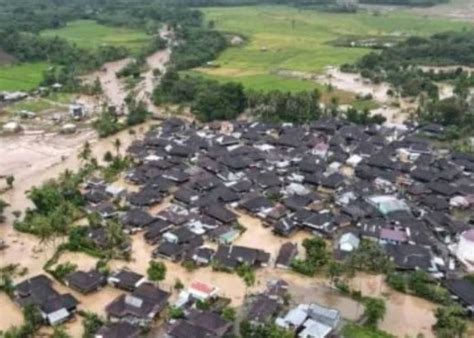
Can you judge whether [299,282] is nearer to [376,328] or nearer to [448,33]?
[376,328]

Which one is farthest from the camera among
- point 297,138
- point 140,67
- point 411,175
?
point 140,67

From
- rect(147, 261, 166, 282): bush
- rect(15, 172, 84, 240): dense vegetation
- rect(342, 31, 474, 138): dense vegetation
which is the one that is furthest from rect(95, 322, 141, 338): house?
rect(342, 31, 474, 138): dense vegetation

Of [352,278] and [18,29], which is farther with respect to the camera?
[18,29]

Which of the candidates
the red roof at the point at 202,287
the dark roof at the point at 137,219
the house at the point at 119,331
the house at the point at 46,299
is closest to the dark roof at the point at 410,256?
the red roof at the point at 202,287

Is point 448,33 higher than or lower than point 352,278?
higher

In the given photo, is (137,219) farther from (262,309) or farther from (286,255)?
(262,309)

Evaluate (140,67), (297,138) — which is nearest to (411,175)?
(297,138)

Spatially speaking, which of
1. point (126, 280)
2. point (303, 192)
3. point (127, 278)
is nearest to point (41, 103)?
point (303, 192)

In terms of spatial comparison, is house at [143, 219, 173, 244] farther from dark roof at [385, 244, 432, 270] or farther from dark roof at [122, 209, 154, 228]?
dark roof at [385, 244, 432, 270]
